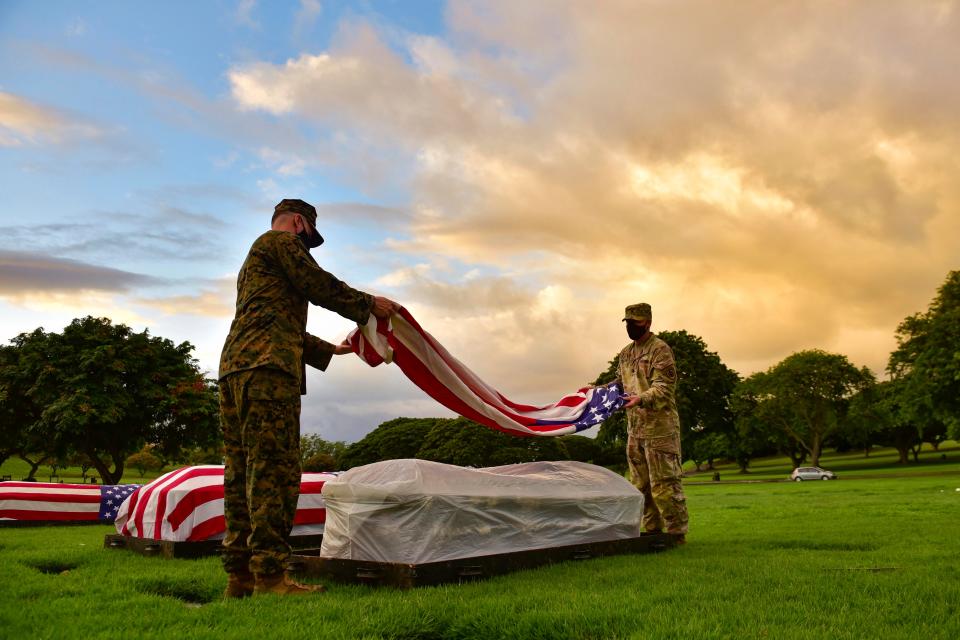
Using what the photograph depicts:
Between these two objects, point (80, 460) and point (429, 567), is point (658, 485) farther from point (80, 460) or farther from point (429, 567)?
point (80, 460)

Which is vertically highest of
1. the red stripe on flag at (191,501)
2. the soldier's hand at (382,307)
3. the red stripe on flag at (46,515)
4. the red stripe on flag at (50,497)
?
the soldier's hand at (382,307)

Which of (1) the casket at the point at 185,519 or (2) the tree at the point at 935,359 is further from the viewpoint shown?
(2) the tree at the point at 935,359

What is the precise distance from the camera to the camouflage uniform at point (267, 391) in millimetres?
5660

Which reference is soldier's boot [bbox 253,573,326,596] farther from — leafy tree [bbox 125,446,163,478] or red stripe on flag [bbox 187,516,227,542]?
leafy tree [bbox 125,446,163,478]

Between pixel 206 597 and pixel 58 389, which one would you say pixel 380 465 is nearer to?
pixel 206 597

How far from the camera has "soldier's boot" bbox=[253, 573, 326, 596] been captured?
5520 millimetres

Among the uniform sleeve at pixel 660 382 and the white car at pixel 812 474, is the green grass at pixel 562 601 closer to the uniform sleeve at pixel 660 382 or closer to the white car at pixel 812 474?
the uniform sleeve at pixel 660 382

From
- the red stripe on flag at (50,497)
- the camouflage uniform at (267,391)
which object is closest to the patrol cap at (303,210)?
the camouflage uniform at (267,391)

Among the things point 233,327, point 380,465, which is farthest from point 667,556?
point 233,327

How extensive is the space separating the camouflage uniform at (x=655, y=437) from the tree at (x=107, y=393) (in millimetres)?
22757

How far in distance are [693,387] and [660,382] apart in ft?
162

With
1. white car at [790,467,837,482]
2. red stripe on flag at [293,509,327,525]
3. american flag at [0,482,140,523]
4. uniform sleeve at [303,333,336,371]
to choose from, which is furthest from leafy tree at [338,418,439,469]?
uniform sleeve at [303,333,336,371]

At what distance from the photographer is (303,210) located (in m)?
6.47

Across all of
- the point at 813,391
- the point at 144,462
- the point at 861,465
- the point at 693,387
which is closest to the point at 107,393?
the point at 693,387
